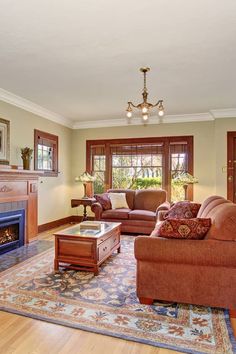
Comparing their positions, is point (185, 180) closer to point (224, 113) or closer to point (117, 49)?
point (224, 113)

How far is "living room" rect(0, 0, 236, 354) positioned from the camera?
2.05 metres

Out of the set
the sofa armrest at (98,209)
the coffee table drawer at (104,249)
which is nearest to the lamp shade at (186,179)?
the sofa armrest at (98,209)

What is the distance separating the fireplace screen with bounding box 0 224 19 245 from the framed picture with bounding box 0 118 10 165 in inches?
44.9

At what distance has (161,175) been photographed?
21.3ft

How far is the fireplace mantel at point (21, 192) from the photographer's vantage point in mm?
4121

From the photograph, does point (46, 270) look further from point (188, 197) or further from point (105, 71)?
point (188, 197)

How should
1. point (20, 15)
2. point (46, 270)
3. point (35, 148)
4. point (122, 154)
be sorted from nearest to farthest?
point (20, 15) < point (46, 270) < point (35, 148) < point (122, 154)

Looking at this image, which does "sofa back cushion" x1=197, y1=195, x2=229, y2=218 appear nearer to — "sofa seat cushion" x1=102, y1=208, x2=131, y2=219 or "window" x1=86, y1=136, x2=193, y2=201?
"sofa seat cushion" x1=102, y1=208, x2=131, y2=219

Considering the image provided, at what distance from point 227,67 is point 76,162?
15.1 feet

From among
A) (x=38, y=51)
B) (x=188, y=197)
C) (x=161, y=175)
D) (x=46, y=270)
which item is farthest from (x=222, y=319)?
(x=161, y=175)

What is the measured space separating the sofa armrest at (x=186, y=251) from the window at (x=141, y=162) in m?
3.98

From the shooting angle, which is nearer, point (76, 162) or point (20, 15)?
point (20, 15)

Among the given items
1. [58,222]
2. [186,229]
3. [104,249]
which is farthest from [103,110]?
[186,229]

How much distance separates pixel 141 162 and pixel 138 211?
162 centimetres
